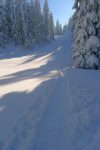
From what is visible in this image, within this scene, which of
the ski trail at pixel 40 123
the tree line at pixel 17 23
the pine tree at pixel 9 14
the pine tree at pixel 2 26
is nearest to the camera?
the ski trail at pixel 40 123

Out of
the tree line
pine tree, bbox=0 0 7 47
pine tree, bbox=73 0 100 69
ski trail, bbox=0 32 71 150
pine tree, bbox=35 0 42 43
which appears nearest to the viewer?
ski trail, bbox=0 32 71 150

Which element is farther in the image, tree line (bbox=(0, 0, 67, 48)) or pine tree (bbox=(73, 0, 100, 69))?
tree line (bbox=(0, 0, 67, 48))

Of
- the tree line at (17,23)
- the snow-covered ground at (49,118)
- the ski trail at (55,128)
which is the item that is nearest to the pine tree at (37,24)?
the tree line at (17,23)

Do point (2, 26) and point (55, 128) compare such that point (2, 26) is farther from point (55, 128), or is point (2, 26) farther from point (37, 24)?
point (55, 128)

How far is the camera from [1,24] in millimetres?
52656

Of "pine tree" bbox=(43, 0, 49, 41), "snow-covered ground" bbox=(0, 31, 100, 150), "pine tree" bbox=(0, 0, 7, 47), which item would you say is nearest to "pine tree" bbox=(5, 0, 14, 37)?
"pine tree" bbox=(0, 0, 7, 47)

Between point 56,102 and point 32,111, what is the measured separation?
155 cm

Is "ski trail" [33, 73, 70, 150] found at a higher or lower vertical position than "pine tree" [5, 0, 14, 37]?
lower

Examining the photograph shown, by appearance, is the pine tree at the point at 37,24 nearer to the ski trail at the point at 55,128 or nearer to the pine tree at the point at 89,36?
the pine tree at the point at 89,36

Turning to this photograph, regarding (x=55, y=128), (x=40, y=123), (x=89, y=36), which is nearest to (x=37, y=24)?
(x=89, y=36)

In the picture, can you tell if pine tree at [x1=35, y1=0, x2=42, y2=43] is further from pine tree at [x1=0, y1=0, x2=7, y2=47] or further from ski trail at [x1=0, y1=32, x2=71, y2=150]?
ski trail at [x1=0, y1=32, x2=71, y2=150]

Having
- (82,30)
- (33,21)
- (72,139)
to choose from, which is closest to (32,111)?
(72,139)

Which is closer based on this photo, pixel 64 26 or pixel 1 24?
pixel 1 24

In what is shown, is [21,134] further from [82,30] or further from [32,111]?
[82,30]
